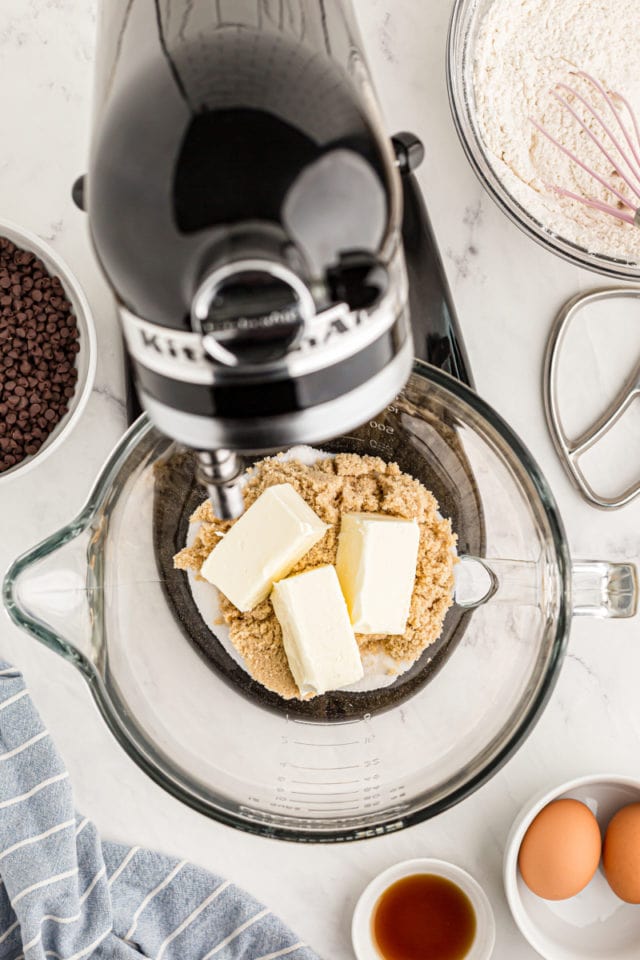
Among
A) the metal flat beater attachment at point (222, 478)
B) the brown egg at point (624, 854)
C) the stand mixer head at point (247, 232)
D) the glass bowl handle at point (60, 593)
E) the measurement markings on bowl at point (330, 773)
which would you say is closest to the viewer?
the stand mixer head at point (247, 232)

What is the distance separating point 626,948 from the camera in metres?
1.15

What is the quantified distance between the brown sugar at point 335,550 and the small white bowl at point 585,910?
0.33 m

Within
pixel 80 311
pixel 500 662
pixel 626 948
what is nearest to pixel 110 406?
pixel 80 311

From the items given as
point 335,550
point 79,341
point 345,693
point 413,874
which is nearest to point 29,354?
point 79,341

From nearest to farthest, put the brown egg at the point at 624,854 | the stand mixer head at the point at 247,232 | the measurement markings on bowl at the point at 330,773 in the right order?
the stand mixer head at the point at 247,232, the measurement markings on bowl at the point at 330,773, the brown egg at the point at 624,854

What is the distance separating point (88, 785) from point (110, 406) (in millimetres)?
479

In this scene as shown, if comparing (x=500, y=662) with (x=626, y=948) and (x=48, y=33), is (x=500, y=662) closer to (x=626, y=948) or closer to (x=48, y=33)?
(x=626, y=948)

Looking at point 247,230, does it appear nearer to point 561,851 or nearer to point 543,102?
point 543,102

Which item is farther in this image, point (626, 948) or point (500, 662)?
point (626, 948)

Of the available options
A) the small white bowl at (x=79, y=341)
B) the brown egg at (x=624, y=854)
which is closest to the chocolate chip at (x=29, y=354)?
the small white bowl at (x=79, y=341)

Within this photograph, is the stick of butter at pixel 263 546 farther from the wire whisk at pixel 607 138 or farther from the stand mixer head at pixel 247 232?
the wire whisk at pixel 607 138

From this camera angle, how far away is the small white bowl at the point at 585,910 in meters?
1.11

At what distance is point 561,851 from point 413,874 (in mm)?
190

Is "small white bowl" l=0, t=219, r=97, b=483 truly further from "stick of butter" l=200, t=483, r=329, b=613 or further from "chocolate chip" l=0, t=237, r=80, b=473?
"stick of butter" l=200, t=483, r=329, b=613
